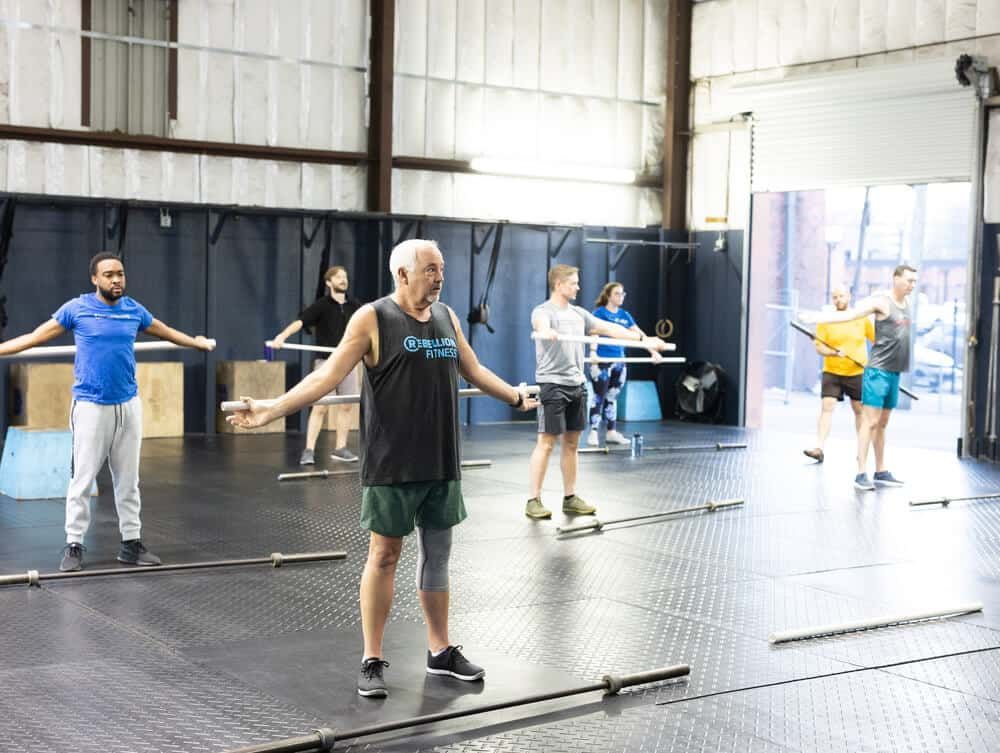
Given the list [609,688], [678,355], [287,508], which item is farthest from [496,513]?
[678,355]

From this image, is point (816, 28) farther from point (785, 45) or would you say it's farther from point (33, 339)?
point (33, 339)

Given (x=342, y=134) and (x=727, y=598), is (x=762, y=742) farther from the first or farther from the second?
(x=342, y=134)

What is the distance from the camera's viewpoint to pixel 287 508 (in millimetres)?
10469

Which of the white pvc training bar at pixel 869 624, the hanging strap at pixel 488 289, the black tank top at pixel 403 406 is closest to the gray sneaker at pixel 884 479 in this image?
the white pvc training bar at pixel 869 624

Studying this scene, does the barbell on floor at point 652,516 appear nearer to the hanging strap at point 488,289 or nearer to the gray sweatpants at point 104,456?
the gray sweatpants at point 104,456

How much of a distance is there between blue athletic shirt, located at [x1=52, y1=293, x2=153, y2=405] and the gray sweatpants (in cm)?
8

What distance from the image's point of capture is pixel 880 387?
39.1 ft


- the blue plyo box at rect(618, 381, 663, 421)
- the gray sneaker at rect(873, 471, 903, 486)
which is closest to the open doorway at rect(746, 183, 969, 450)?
the blue plyo box at rect(618, 381, 663, 421)

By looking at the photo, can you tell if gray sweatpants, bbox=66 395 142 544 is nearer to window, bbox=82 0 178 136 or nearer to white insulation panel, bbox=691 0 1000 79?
window, bbox=82 0 178 136

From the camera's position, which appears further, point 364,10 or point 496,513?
point 364,10

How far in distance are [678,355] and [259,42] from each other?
7748mm

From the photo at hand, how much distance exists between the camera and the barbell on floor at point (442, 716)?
185 inches

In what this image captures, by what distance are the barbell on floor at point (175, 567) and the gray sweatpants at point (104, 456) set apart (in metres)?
0.30

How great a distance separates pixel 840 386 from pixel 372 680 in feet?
30.1
